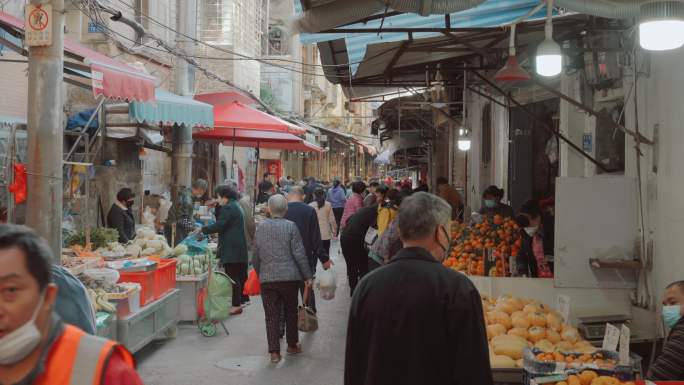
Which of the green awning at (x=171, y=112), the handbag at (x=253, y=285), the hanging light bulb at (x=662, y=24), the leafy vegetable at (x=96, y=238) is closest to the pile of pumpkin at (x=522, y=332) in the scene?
the hanging light bulb at (x=662, y=24)

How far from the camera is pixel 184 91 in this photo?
14.7 metres

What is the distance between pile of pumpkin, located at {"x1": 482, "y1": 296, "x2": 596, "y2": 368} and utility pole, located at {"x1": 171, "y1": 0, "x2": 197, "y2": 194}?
8474mm

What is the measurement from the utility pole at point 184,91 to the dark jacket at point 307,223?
4.75m

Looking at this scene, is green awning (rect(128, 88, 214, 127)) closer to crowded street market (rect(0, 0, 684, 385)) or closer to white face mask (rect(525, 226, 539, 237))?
crowded street market (rect(0, 0, 684, 385))

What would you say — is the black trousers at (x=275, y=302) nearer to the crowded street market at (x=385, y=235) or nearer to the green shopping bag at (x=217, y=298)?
the crowded street market at (x=385, y=235)

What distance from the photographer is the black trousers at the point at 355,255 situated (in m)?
11.1

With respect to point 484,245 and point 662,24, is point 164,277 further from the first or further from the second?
point 662,24

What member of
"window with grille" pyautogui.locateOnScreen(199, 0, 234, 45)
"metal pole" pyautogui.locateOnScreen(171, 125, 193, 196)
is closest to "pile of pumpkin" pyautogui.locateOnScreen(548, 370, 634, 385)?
"metal pole" pyautogui.locateOnScreen(171, 125, 193, 196)

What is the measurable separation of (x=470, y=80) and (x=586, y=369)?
1004 centimetres

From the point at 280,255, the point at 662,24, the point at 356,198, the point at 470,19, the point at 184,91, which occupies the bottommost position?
the point at 280,255

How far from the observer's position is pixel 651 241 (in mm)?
6844

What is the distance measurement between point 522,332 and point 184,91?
1007 cm

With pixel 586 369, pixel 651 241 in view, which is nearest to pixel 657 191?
pixel 651 241

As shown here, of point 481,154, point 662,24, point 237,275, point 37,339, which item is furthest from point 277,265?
point 481,154
